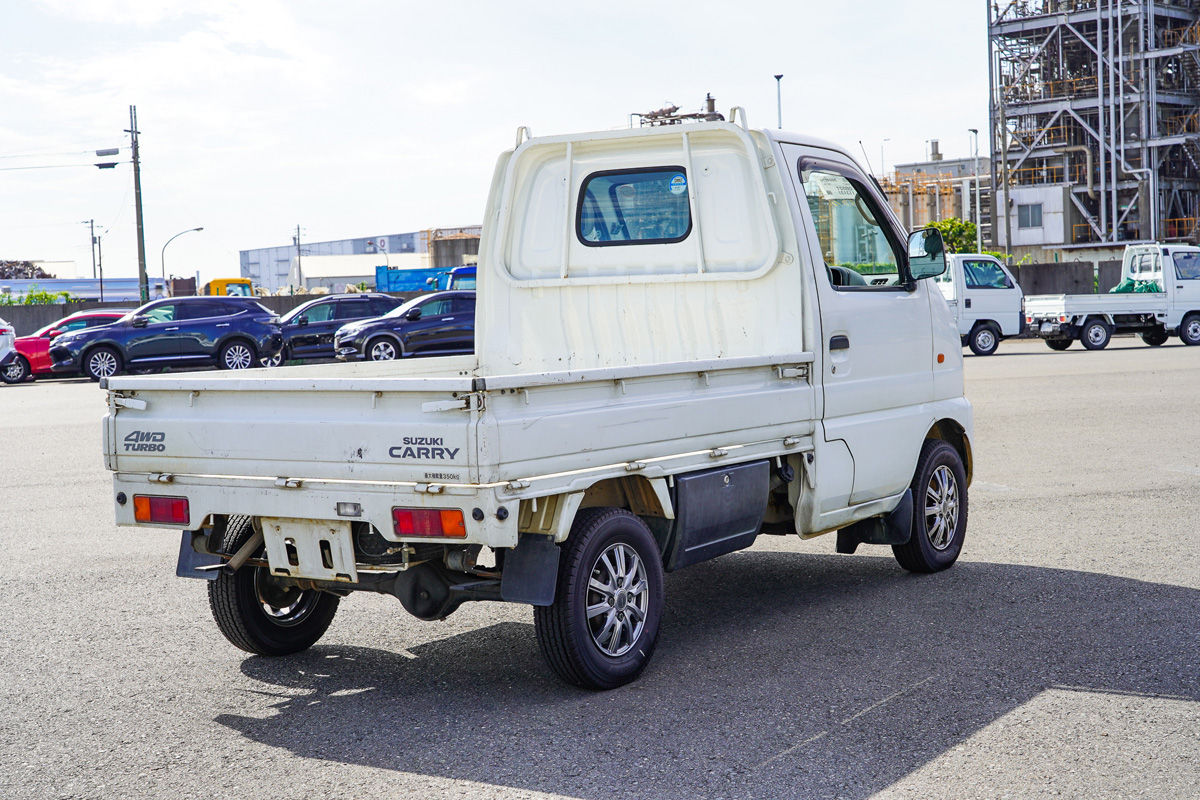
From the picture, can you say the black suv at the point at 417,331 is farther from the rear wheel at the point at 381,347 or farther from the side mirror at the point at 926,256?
the side mirror at the point at 926,256

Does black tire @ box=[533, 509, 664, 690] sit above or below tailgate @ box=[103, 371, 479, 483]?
below

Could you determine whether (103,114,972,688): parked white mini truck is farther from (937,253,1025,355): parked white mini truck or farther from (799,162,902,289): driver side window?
(937,253,1025,355): parked white mini truck

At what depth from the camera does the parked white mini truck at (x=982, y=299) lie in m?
25.8

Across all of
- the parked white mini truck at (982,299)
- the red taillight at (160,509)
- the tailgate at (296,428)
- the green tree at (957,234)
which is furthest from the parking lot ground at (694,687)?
the green tree at (957,234)

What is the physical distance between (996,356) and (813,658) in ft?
73.0

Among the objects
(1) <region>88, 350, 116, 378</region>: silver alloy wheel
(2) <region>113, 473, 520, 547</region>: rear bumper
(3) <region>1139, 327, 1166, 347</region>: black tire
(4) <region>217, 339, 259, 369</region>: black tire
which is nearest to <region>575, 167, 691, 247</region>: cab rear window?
(2) <region>113, 473, 520, 547</region>: rear bumper

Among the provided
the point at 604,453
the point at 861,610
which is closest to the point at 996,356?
the point at 861,610

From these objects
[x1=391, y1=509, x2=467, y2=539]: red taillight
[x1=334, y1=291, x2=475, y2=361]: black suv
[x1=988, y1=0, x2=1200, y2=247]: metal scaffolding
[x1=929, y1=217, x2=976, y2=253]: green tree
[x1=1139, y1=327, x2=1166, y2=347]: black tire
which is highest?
[x1=988, y1=0, x2=1200, y2=247]: metal scaffolding

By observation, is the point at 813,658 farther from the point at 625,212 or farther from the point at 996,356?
the point at 996,356

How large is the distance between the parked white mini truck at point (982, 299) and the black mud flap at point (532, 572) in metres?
22.7

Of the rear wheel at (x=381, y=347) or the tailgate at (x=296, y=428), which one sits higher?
the rear wheel at (x=381, y=347)

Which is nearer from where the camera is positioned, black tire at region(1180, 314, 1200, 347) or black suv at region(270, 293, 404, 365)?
black suv at region(270, 293, 404, 365)

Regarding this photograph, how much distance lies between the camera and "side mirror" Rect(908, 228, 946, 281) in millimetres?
6379

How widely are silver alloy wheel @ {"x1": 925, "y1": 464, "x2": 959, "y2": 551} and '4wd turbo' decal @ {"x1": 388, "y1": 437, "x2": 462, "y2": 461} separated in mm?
3387
